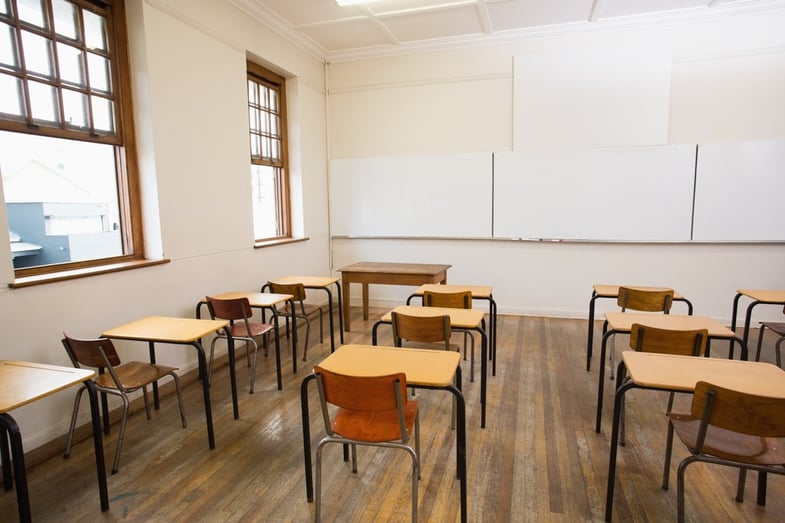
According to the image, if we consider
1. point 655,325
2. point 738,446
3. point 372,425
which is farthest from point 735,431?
point 372,425

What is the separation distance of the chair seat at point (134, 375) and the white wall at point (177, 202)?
0.31 metres

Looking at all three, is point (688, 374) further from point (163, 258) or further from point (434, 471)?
point (163, 258)

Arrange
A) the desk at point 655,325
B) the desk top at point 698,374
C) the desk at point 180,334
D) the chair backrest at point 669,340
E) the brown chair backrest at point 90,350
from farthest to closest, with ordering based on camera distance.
A: the desk at point 655,325
the desk at point 180,334
the chair backrest at point 669,340
the brown chair backrest at point 90,350
the desk top at point 698,374

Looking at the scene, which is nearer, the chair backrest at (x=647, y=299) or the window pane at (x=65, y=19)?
the window pane at (x=65, y=19)

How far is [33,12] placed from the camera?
8.68ft

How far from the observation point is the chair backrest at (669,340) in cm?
235

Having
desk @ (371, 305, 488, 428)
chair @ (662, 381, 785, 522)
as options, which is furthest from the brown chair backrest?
chair @ (662, 381, 785, 522)

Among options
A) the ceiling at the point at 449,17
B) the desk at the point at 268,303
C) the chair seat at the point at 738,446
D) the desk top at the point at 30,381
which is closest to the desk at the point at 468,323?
the desk at the point at 268,303

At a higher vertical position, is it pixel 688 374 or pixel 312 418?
pixel 688 374

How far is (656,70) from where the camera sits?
15.6 ft

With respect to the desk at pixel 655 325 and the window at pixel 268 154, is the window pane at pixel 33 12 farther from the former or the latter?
the desk at pixel 655 325

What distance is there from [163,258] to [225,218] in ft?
2.62

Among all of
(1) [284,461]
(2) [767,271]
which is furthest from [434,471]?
(2) [767,271]

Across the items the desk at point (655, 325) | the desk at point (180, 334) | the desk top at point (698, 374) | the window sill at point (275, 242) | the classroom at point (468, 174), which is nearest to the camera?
the desk top at point (698, 374)
